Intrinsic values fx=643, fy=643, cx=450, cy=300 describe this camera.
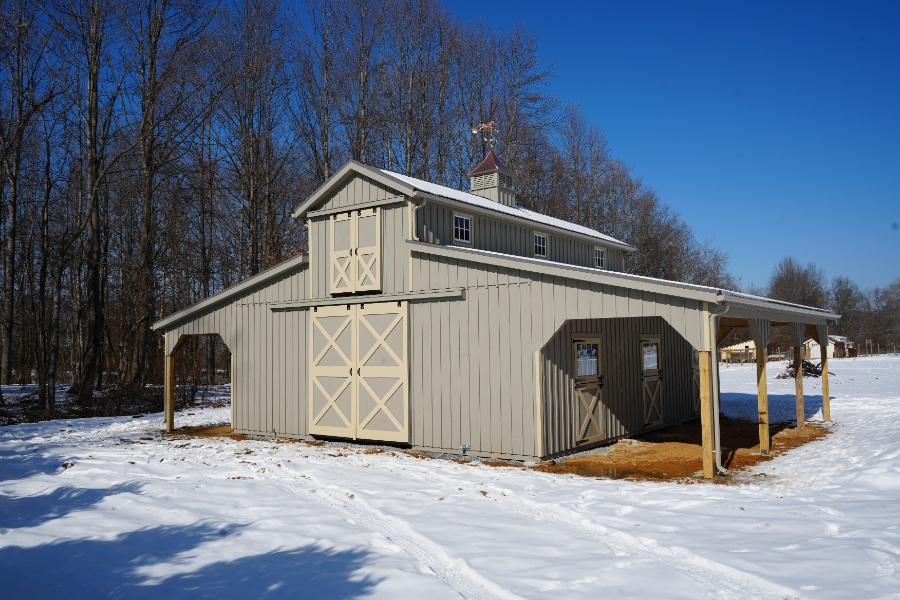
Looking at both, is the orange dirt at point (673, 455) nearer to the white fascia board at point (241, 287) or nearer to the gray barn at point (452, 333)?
the gray barn at point (452, 333)

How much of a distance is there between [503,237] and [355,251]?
3.54m

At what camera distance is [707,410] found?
873 centimetres

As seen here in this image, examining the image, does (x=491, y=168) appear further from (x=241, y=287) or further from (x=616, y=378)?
(x=616, y=378)

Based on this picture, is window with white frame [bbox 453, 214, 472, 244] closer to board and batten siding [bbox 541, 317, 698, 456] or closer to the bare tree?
board and batten siding [bbox 541, 317, 698, 456]

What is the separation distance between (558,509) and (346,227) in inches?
301

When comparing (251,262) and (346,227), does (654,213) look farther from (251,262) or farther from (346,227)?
(346,227)

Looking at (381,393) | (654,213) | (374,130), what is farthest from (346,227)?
(654,213)

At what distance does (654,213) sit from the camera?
134 feet

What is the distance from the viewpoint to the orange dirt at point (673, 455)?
9.59m

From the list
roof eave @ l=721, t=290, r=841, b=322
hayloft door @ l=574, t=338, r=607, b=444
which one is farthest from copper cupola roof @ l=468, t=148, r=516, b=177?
roof eave @ l=721, t=290, r=841, b=322

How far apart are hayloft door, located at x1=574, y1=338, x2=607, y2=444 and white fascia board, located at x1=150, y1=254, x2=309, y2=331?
19.8ft

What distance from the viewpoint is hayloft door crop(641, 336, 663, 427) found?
13797 mm

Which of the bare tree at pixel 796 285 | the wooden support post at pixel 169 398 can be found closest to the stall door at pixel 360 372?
the wooden support post at pixel 169 398

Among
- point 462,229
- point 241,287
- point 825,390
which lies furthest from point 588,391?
point 241,287
